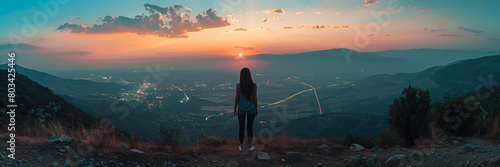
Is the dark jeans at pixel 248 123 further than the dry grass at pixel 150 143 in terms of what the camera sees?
Yes

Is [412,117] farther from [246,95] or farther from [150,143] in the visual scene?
[150,143]

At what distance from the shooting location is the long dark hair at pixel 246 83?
681 cm

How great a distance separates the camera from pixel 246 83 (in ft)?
22.5

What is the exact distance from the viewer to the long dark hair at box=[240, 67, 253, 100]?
268 inches

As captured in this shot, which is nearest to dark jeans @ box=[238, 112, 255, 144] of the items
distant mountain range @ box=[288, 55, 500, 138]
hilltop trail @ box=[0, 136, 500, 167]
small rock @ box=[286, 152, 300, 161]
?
hilltop trail @ box=[0, 136, 500, 167]

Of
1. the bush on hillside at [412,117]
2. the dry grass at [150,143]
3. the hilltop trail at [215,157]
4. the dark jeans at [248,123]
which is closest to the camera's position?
the hilltop trail at [215,157]

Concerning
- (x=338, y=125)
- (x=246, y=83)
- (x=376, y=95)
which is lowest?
(x=338, y=125)

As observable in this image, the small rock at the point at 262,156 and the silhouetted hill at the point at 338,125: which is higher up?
the small rock at the point at 262,156

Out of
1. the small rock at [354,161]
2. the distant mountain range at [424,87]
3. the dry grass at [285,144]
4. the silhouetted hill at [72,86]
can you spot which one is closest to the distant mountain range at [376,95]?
the distant mountain range at [424,87]

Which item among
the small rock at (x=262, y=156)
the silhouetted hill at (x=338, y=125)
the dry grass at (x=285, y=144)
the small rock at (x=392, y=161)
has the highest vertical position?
the small rock at (x=392, y=161)

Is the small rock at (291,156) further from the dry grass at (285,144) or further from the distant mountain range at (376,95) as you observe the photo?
the distant mountain range at (376,95)

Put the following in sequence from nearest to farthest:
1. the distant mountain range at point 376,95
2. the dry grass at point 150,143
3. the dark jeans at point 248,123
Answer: the dry grass at point 150,143, the dark jeans at point 248,123, the distant mountain range at point 376,95

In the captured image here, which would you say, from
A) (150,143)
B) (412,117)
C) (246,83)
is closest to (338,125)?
(412,117)

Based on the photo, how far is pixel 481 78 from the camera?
4466 inches
